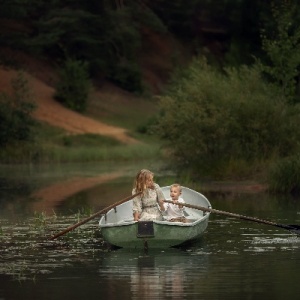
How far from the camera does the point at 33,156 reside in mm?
56781

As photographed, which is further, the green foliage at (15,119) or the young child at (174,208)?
the green foliage at (15,119)

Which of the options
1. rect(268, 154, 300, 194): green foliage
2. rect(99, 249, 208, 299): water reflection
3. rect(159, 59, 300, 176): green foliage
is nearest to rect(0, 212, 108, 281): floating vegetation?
rect(99, 249, 208, 299): water reflection

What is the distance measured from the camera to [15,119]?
189 ft

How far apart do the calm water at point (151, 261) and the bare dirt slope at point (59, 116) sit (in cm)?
3561

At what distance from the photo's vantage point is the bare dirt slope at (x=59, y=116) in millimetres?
67938

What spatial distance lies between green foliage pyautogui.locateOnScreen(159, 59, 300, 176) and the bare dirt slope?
1042 inches

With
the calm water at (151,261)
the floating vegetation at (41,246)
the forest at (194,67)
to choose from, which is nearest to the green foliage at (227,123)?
the forest at (194,67)

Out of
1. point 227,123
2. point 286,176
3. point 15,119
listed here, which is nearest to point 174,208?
point 286,176

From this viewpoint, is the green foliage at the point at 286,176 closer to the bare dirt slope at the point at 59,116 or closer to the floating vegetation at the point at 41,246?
the floating vegetation at the point at 41,246

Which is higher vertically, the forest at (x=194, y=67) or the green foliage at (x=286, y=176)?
the forest at (x=194, y=67)

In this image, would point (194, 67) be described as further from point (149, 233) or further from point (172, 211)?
point (149, 233)

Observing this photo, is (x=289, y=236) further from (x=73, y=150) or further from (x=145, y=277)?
(x=73, y=150)

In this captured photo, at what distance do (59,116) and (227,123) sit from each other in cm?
3296

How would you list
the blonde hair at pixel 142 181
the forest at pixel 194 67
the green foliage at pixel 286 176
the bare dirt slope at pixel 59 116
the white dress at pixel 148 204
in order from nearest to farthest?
1. the blonde hair at pixel 142 181
2. the white dress at pixel 148 204
3. the green foliage at pixel 286 176
4. the forest at pixel 194 67
5. the bare dirt slope at pixel 59 116
